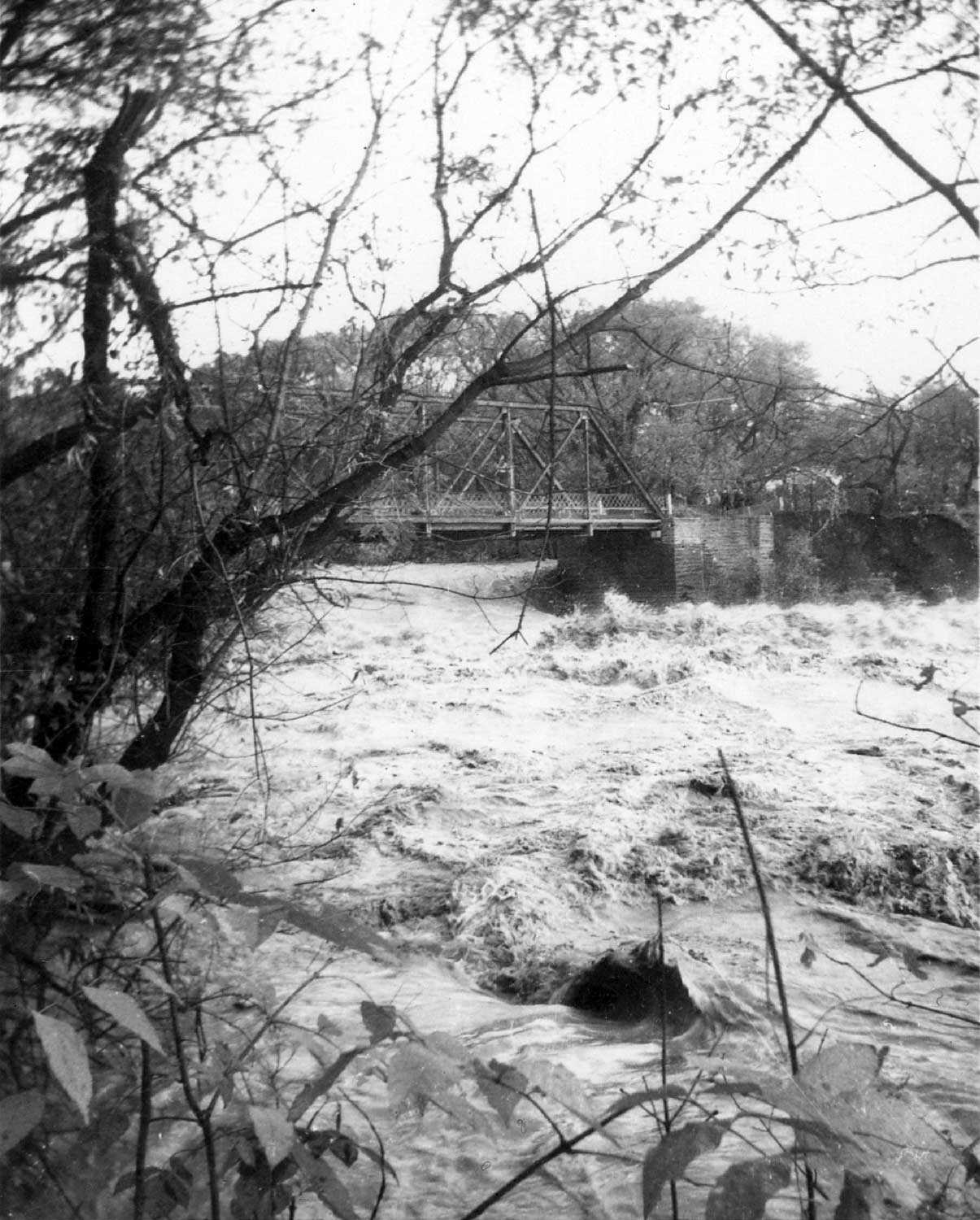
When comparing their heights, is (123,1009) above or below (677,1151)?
above

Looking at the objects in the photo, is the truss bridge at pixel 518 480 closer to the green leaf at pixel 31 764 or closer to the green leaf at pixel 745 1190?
the green leaf at pixel 31 764

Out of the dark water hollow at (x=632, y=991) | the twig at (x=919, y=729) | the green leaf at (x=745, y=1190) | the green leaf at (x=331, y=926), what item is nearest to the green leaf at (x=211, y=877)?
the green leaf at (x=331, y=926)

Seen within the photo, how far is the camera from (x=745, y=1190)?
0.88 m

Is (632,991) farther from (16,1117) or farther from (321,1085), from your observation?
(16,1117)

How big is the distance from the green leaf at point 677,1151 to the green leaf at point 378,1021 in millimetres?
247

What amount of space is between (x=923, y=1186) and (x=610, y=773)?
0.59m

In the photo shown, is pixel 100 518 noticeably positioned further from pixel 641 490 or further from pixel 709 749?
pixel 709 749

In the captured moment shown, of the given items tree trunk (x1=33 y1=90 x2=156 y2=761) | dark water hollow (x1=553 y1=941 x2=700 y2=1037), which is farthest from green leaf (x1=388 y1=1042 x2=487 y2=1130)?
tree trunk (x1=33 y1=90 x2=156 y2=761)

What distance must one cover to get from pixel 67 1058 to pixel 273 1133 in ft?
0.60

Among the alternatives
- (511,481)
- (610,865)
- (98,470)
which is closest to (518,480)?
(511,481)

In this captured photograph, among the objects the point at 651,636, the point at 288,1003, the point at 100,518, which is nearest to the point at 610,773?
the point at 651,636

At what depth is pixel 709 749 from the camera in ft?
4.77

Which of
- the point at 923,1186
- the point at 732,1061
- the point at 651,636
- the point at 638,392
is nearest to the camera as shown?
the point at 923,1186

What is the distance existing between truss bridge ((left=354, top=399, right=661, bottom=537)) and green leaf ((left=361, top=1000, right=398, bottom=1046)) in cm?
76
